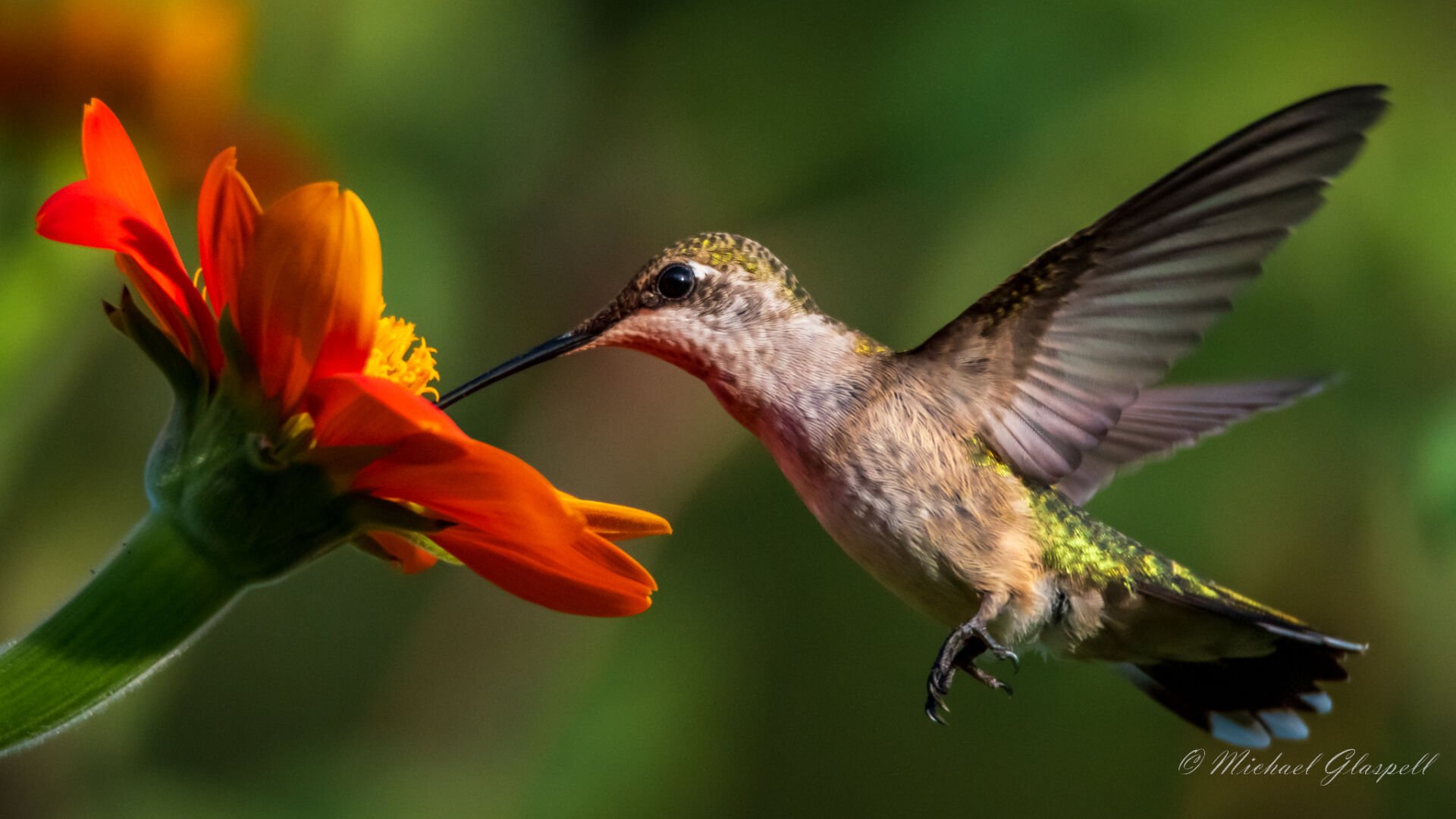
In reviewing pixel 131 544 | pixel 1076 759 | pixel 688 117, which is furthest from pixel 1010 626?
pixel 688 117

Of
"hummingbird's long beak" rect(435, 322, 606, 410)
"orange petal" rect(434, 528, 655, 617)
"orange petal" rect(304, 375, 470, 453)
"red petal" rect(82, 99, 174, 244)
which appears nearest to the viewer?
"orange petal" rect(304, 375, 470, 453)

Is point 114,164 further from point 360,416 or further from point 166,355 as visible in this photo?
point 360,416

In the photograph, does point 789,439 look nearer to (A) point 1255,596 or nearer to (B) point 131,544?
(B) point 131,544

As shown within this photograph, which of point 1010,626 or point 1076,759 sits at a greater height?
point 1010,626

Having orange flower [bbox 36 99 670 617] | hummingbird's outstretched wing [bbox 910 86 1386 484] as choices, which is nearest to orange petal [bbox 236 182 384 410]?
orange flower [bbox 36 99 670 617]

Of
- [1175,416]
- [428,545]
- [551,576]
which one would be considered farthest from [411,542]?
[1175,416]

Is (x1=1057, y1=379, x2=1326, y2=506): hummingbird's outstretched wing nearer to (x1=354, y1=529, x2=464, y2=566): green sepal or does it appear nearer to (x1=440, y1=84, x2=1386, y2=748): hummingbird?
(x1=440, y1=84, x2=1386, y2=748): hummingbird
